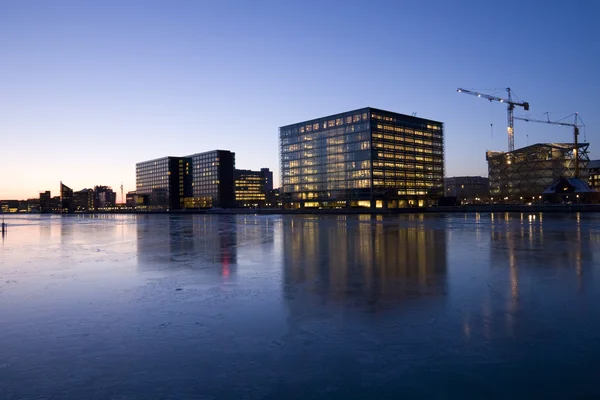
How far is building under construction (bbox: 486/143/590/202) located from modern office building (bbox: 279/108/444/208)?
3959 centimetres

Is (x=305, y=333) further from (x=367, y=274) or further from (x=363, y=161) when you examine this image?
(x=363, y=161)

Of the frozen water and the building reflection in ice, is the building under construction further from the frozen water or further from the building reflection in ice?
the frozen water

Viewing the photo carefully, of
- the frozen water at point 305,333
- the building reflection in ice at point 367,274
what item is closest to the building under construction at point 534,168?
the building reflection in ice at point 367,274

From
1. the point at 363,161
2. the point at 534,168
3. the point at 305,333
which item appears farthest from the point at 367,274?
the point at 534,168

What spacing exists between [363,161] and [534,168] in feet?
287

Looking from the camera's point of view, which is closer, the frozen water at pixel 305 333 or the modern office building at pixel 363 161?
the frozen water at pixel 305 333

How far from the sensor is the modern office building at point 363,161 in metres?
142

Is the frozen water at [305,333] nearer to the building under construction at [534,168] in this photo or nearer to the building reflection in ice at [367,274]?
the building reflection in ice at [367,274]

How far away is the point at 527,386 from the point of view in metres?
5.21

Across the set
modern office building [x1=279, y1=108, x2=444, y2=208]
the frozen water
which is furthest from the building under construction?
the frozen water

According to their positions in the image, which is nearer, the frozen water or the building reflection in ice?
the frozen water

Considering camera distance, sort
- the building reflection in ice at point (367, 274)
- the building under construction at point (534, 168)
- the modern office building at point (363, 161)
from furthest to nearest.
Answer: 1. the building under construction at point (534, 168)
2. the modern office building at point (363, 161)
3. the building reflection in ice at point (367, 274)

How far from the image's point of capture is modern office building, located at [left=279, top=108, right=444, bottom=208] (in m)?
142

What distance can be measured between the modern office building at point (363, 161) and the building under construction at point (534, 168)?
130 feet
